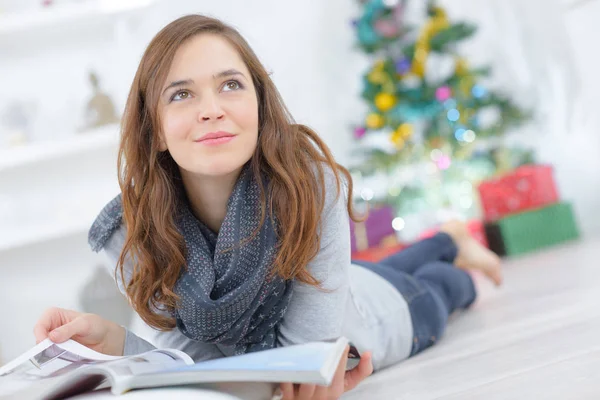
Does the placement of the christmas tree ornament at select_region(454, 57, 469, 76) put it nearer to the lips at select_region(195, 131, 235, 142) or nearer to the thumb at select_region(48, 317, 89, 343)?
the lips at select_region(195, 131, 235, 142)

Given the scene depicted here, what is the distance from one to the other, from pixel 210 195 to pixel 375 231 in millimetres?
1719

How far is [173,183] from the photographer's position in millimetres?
1103

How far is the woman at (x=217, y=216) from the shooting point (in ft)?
3.22

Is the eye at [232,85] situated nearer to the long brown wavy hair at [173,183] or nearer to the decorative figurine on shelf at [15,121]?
the long brown wavy hair at [173,183]

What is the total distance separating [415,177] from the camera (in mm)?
3084

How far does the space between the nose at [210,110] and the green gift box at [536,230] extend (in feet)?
6.72

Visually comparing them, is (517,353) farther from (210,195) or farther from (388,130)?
(388,130)

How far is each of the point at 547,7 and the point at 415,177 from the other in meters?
0.86

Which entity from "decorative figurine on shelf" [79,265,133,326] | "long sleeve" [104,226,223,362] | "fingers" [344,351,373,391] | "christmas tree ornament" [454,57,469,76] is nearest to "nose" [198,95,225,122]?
"long sleeve" [104,226,223,362]

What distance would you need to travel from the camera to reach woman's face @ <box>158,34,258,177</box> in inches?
38.1

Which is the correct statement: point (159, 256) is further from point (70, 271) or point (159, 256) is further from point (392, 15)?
point (392, 15)

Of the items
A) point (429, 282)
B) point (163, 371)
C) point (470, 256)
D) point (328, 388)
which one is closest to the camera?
point (163, 371)

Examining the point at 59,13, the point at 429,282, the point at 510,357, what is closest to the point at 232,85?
the point at 510,357

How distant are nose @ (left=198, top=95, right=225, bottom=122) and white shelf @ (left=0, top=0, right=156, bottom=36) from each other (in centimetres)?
186
